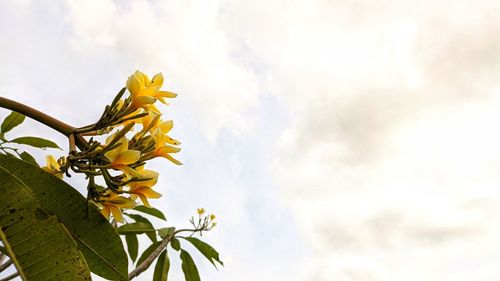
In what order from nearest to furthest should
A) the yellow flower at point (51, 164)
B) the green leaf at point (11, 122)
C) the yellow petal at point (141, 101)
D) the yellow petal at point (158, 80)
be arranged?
the yellow petal at point (141, 101), the yellow petal at point (158, 80), the yellow flower at point (51, 164), the green leaf at point (11, 122)

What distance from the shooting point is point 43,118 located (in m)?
0.81

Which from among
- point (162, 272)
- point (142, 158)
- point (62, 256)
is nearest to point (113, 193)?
point (142, 158)

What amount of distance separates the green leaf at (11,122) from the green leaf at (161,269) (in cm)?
79

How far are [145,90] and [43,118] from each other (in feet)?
0.80

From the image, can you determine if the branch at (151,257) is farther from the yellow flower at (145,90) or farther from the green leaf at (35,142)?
the yellow flower at (145,90)

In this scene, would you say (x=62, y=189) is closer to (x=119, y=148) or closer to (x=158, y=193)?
(x=119, y=148)

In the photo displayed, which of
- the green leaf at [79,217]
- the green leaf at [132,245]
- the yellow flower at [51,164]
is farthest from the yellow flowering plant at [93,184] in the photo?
the green leaf at [132,245]

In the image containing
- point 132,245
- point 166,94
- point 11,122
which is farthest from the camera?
point 132,245

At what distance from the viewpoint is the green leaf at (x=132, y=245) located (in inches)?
76.1

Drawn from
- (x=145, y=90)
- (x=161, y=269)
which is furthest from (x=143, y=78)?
(x=161, y=269)

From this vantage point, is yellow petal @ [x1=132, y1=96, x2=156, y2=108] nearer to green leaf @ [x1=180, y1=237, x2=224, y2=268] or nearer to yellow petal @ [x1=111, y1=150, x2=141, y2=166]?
yellow petal @ [x1=111, y1=150, x2=141, y2=166]

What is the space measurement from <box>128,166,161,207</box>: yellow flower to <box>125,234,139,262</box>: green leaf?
947mm

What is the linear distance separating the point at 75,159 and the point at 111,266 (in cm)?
21

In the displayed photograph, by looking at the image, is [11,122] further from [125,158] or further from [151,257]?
[125,158]
